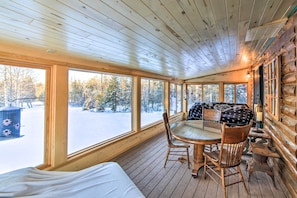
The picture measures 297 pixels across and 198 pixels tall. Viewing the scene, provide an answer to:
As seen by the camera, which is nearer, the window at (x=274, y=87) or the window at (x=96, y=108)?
the window at (x=274, y=87)

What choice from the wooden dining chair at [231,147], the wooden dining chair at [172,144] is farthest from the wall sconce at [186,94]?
the wooden dining chair at [231,147]

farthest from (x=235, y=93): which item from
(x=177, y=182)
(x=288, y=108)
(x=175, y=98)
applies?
(x=177, y=182)

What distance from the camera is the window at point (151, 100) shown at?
505 cm

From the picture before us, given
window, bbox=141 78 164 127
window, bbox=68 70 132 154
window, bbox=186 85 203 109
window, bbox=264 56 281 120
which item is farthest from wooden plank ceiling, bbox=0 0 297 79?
window, bbox=186 85 203 109

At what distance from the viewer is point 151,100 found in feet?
18.3

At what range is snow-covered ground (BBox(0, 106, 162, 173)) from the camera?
2.11 m

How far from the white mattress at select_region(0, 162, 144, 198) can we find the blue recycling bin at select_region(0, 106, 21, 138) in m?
0.85

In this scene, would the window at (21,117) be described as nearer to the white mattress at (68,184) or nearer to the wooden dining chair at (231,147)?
the white mattress at (68,184)

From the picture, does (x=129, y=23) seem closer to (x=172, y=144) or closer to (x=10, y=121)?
(x=10, y=121)

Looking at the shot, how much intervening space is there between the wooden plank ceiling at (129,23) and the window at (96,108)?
704 millimetres

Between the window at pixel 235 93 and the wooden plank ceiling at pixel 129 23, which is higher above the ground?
the wooden plank ceiling at pixel 129 23

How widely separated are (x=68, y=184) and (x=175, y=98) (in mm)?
6662

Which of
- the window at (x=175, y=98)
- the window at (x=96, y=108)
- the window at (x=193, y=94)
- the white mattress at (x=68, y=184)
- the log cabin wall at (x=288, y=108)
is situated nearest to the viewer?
the white mattress at (x=68, y=184)

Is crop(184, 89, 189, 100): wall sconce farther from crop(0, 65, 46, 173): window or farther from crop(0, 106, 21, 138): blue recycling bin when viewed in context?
crop(0, 106, 21, 138): blue recycling bin
